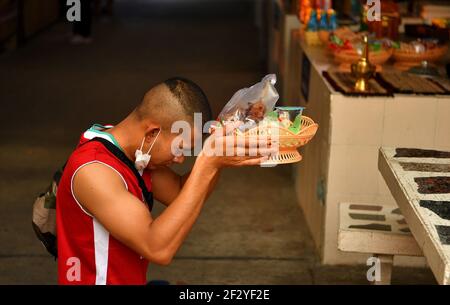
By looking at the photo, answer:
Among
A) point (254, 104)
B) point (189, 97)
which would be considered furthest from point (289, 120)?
point (189, 97)

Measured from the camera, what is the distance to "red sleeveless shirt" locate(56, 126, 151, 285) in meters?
2.92

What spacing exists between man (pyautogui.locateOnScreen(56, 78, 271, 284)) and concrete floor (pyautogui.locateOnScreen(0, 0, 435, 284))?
7.55ft

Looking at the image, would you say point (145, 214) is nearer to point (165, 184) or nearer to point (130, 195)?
point (130, 195)

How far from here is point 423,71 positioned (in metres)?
5.80

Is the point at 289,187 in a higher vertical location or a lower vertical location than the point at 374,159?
lower

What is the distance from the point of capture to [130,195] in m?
2.80

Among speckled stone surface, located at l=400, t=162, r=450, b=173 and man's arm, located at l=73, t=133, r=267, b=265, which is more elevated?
man's arm, located at l=73, t=133, r=267, b=265

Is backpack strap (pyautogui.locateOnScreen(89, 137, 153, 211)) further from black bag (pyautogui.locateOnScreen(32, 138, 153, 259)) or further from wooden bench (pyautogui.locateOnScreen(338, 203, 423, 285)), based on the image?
wooden bench (pyautogui.locateOnScreen(338, 203, 423, 285))

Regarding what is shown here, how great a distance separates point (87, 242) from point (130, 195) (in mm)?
281

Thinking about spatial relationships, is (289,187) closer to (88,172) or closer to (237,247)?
(237,247)

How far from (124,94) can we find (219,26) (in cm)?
590

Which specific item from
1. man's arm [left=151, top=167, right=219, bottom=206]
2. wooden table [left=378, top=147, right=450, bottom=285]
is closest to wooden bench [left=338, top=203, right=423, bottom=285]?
wooden table [left=378, top=147, right=450, bottom=285]
